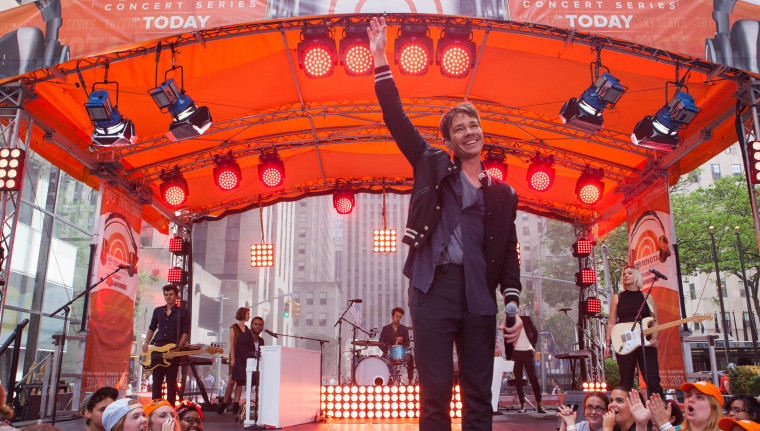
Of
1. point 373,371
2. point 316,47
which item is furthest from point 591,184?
point 316,47

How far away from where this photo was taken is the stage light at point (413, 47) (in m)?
7.89

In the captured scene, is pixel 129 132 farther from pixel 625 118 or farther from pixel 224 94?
pixel 625 118

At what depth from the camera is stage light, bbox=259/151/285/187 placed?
1190 cm

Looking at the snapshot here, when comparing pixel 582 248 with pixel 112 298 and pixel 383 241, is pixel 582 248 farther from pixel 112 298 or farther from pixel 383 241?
pixel 112 298

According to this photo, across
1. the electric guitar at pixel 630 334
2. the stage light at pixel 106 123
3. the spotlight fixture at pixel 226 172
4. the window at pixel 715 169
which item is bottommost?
the electric guitar at pixel 630 334

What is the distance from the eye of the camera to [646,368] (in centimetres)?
704

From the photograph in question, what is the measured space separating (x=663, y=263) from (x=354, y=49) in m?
6.74

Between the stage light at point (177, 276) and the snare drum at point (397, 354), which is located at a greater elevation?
the stage light at point (177, 276)

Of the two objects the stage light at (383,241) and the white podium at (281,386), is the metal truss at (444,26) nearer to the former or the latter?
the white podium at (281,386)

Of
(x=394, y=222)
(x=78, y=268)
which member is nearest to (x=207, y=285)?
(x=78, y=268)

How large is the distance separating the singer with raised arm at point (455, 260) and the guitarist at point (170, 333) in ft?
23.4

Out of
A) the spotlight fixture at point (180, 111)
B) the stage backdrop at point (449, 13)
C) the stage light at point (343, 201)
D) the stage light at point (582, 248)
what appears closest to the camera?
the stage backdrop at point (449, 13)

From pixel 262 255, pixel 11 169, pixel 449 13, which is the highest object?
pixel 449 13

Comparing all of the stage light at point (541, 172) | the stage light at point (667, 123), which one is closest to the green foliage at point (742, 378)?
the stage light at point (667, 123)
